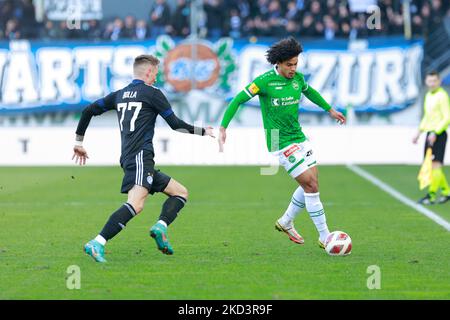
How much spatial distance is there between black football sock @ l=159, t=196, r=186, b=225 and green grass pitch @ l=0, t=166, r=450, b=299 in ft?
1.28

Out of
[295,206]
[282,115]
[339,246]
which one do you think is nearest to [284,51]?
[282,115]

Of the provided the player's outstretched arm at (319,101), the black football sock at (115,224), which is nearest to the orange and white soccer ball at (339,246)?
the player's outstretched arm at (319,101)

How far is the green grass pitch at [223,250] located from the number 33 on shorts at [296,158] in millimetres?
858

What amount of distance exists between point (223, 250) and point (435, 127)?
6937 mm

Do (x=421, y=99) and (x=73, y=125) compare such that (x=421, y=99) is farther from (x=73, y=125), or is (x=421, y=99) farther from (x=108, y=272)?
(x=108, y=272)

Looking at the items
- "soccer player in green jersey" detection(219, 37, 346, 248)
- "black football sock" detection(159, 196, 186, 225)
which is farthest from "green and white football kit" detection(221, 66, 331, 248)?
"black football sock" detection(159, 196, 186, 225)

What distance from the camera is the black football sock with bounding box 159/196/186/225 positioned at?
10102mm

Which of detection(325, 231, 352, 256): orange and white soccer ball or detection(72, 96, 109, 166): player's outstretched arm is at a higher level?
detection(72, 96, 109, 166): player's outstretched arm

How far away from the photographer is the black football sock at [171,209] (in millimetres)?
10102

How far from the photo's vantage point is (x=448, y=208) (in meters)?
15.7

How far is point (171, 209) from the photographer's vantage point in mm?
10156

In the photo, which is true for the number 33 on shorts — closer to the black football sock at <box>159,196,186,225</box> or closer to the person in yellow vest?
the black football sock at <box>159,196,186,225</box>

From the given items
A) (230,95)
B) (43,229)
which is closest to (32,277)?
(43,229)
